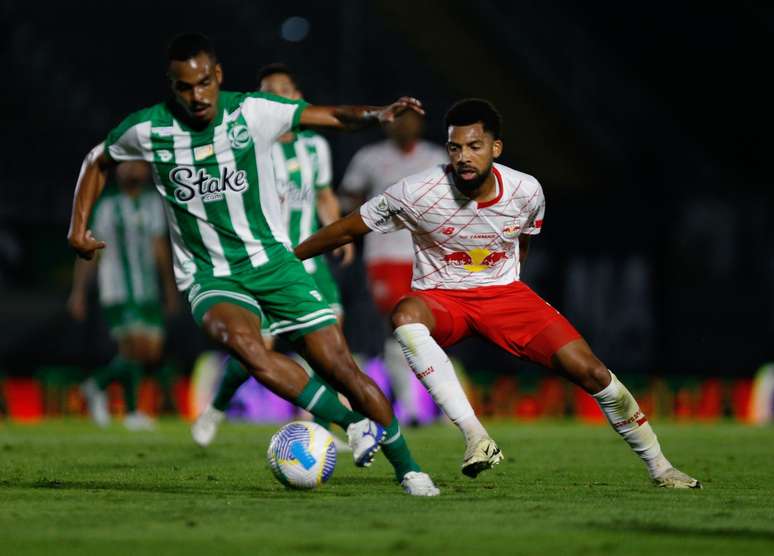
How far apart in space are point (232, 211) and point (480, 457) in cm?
164

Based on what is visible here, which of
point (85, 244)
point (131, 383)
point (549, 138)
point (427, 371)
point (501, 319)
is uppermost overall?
point (549, 138)

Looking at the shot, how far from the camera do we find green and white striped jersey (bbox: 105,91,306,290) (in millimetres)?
6883

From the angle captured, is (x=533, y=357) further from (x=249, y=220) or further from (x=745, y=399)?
(x=745, y=399)

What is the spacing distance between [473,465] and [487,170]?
1508 mm

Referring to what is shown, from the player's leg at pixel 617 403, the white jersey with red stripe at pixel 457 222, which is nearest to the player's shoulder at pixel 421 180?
the white jersey with red stripe at pixel 457 222

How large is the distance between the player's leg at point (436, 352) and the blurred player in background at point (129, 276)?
631 cm

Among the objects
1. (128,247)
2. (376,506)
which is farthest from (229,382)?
(128,247)

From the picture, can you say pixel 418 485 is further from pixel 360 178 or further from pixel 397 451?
pixel 360 178

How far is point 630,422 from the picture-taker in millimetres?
6965

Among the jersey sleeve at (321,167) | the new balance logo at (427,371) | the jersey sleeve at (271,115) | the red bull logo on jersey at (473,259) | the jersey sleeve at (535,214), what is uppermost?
the jersey sleeve at (321,167)

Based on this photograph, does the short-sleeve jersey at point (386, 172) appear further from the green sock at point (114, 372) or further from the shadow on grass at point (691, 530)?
the shadow on grass at point (691, 530)

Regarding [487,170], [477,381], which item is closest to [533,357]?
[487,170]

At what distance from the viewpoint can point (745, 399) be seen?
599 inches

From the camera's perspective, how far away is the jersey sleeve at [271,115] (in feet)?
22.6
